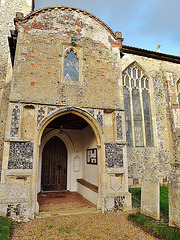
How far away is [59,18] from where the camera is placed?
705cm

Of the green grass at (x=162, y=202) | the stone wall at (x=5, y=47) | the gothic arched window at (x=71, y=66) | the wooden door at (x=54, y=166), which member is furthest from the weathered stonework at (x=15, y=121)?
the green grass at (x=162, y=202)

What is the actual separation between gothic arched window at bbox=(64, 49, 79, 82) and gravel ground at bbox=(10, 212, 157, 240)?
187 inches

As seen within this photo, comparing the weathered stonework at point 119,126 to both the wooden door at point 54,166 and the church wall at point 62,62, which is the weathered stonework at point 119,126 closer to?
the church wall at point 62,62

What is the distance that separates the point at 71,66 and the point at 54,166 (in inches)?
206

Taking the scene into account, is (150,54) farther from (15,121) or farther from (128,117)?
(15,121)

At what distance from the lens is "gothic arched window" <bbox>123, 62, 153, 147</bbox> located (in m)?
10.2

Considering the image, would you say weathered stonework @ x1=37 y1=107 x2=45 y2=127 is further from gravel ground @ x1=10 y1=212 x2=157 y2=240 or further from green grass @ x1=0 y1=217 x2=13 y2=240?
gravel ground @ x1=10 y1=212 x2=157 y2=240

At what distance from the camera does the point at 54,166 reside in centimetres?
919

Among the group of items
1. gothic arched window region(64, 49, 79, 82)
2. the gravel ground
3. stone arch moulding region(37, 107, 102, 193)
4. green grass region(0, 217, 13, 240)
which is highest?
gothic arched window region(64, 49, 79, 82)

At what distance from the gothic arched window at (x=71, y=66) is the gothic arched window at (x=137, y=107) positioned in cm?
453

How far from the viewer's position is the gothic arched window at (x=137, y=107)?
1020 cm

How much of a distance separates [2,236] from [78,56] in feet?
20.2

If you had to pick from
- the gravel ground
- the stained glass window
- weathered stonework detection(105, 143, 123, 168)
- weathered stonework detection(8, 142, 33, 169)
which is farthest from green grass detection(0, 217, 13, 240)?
the stained glass window

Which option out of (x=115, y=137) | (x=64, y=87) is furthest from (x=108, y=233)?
(x=64, y=87)
